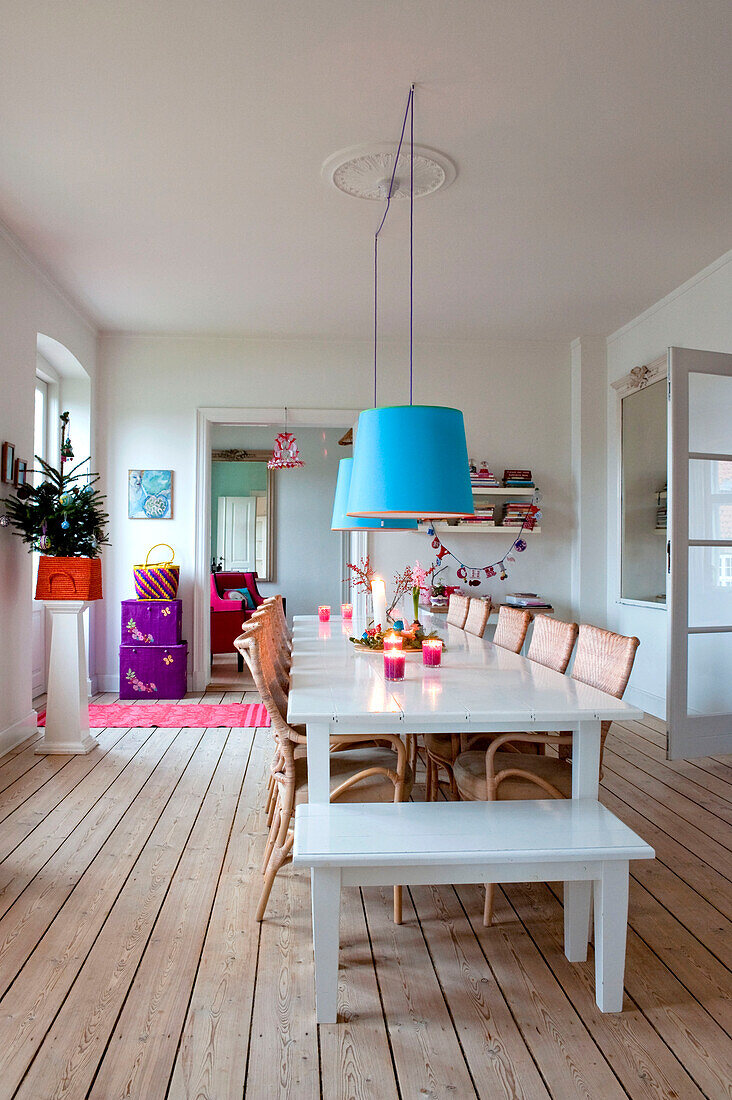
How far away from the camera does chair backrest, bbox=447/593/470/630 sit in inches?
191

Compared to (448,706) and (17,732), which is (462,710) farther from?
(17,732)

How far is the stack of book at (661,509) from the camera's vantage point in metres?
5.26

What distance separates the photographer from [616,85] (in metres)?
2.92

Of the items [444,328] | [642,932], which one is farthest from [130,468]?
[642,932]

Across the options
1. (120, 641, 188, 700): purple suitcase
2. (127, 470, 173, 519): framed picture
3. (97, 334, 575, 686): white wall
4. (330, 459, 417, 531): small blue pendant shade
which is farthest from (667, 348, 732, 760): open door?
(127, 470, 173, 519): framed picture

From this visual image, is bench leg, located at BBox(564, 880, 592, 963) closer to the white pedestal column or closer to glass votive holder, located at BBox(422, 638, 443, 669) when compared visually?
glass votive holder, located at BBox(422, 638, 443, 669)

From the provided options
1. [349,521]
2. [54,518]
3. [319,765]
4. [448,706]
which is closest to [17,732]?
[54,518]

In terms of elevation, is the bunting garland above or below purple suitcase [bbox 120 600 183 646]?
above

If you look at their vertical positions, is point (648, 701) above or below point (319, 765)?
below

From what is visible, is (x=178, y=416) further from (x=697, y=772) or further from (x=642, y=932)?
(x=642, y=932)

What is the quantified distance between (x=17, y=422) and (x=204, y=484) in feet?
6.21

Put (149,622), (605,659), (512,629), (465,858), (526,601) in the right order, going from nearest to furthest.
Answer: (465,858)
(605,659)
(512,629)
(149,622)
(526,601)

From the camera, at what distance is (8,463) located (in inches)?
173

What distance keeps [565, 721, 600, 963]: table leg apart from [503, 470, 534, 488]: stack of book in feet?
13.5
